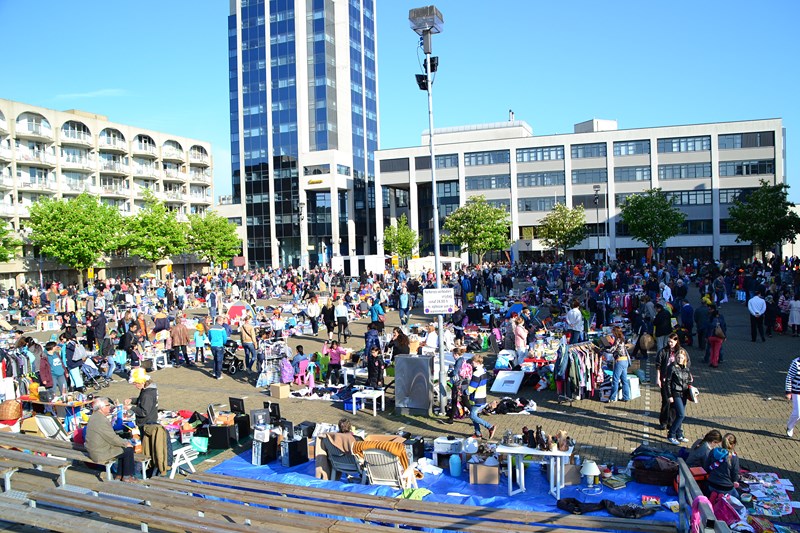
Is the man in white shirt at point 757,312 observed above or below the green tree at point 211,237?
below

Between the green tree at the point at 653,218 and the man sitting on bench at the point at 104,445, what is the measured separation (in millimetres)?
52904

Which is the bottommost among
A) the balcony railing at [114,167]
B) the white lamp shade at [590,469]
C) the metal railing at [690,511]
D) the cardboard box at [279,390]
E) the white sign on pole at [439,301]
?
the cardboard box at [279,390]

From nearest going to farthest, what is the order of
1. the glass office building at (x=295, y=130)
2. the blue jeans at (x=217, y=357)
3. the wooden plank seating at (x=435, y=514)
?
the wooden plank seating at (x=435, y=514) < the blue jeans at (x=217, y=357) < the glass office building at (x=295, y=130)

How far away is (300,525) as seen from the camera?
6.20 m

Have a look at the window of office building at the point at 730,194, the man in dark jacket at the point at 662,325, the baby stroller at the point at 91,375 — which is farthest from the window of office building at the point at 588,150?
the baby stroller at the point at 91,375

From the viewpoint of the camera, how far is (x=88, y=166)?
63594 mm

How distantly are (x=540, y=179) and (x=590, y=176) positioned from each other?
5.27 meters

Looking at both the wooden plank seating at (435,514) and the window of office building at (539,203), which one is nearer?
the wooden plank seating at (435,514)

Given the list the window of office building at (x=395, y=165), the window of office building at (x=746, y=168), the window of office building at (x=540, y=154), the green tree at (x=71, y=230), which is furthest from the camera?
the window of office building at (x=395, y=165)

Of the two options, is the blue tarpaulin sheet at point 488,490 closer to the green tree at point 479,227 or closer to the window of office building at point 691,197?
the green tree at point 479,227

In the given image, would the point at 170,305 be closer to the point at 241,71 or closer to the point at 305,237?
the point at 305,237

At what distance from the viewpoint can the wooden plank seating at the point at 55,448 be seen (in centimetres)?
852

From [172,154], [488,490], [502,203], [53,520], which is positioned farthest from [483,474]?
[172,154]

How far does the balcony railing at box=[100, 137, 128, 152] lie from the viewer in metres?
65.7
